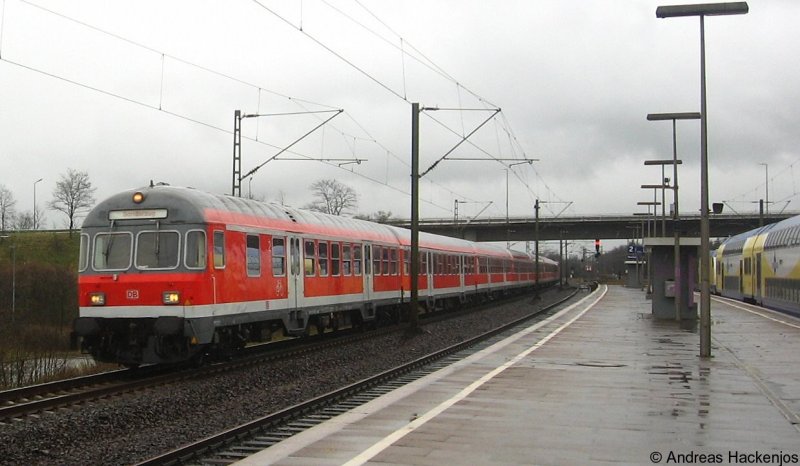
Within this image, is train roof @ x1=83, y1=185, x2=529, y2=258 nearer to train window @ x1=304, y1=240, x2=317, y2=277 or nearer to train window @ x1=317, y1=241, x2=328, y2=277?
train window @ x1=304, y1=240, x2=317, y2=277

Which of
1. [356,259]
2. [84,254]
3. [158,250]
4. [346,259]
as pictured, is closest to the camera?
[158,250]

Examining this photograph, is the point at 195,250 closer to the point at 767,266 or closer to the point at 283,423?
the point at 283,423

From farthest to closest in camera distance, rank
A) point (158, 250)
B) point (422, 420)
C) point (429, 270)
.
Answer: point (429, 270), point (158, 250), point (422, 420)

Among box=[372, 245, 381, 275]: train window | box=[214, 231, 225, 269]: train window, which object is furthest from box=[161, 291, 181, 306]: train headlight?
box=[372, 245, 381, 275]: train window

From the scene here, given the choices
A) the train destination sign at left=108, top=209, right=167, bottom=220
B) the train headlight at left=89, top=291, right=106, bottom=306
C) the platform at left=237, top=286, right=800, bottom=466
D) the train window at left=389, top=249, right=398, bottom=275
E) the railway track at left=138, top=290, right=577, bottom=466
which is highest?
the train destination sign at left=108, top=209, right=167, bottom=220

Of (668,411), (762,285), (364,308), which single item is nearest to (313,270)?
(364,308)

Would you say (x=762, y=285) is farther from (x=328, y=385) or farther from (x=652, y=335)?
(x=328, y=385)

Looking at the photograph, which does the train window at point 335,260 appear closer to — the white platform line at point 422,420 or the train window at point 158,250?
the white platform line at point 422,420

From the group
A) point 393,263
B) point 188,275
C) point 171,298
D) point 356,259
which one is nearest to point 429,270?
point 393,263

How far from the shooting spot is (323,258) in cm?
2180

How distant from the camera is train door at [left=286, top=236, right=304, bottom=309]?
19.4 meters

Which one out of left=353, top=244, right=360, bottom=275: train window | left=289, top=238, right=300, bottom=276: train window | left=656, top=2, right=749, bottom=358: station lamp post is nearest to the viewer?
left=656, top=2, right=749, bottom=358: station lamp post

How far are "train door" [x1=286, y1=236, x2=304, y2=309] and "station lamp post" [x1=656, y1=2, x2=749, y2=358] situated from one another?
8.88 meters

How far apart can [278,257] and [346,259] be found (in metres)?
5.19
